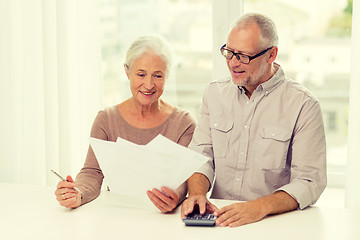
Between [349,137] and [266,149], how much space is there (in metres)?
0.58

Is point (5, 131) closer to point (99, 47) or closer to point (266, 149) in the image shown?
point (99, 47)

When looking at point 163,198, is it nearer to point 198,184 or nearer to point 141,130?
point 198,184

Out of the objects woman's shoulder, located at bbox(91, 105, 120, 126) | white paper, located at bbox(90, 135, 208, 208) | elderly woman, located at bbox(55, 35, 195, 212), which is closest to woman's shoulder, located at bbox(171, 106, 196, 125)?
elderly woman, located at bbox(55, 35, 195, 212)

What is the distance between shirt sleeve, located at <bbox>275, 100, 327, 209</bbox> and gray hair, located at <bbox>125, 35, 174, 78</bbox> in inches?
23.7

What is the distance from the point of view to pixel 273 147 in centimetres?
196

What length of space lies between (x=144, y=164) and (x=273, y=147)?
1.98 ft

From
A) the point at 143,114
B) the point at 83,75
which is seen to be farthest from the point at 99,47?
the point at 143,114

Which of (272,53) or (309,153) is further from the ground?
(272,53)

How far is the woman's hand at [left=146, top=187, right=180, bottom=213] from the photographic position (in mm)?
1643

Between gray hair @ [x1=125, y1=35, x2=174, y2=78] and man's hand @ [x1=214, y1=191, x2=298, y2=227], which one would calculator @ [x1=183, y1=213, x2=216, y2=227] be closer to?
man's hand @ [x1=214, y1=191, x2=298, y2=227]

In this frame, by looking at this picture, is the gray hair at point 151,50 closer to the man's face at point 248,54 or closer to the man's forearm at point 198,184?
the man's face at point 248,54

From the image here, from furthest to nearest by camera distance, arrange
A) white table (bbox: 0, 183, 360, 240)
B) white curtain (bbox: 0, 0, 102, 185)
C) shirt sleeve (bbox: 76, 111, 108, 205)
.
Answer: white curtain (bbox: 0, 0, 102, 185)
shirt sleeve (bbox: 76, 111, 108, 205)
white table (bbox: 0, 183, 360, 240)

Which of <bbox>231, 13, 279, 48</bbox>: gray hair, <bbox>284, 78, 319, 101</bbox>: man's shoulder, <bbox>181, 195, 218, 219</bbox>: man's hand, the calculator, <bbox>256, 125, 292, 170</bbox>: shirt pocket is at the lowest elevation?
the calculator

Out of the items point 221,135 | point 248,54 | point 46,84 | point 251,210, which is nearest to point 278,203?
point 251,210
